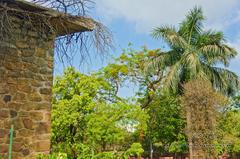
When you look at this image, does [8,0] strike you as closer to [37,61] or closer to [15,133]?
[37,61]

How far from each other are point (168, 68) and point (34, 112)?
14.1 meters

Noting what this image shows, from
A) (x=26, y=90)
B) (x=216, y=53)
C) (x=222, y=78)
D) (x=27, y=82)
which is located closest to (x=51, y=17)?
(x=27, y=82)

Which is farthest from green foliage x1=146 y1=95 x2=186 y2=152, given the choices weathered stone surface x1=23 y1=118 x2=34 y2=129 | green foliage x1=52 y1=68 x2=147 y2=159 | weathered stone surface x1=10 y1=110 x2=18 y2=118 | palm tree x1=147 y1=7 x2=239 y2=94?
weathered stone surface x1=10 y1=110 x2=18 y2=118

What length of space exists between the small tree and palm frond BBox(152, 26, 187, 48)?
2.94 metres

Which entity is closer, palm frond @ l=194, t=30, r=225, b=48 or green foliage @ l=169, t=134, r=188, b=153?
palm frond @ l=194, t=30, r=225, b=48

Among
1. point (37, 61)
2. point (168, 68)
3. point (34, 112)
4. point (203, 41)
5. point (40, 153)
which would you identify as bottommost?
point (40, 153)

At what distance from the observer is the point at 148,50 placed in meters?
21.7

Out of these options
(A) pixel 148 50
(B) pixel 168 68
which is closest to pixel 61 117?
(B) pixel 168 68

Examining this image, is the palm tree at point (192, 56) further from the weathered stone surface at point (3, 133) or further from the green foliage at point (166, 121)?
the weathered stone surface at point (3, 133)

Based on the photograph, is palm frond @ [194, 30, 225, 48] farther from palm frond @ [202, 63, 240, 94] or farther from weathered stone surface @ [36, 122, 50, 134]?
weathered stone surface @ [36, 122, 50, 134]

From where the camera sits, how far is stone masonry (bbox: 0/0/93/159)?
5.73m

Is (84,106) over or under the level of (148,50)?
under

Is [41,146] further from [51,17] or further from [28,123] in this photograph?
[51,17]

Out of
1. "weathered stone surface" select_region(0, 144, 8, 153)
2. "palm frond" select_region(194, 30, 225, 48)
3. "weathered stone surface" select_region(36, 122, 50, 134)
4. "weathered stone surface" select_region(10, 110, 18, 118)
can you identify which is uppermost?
"palm frond" select_region(194, 30, 225, 48)
